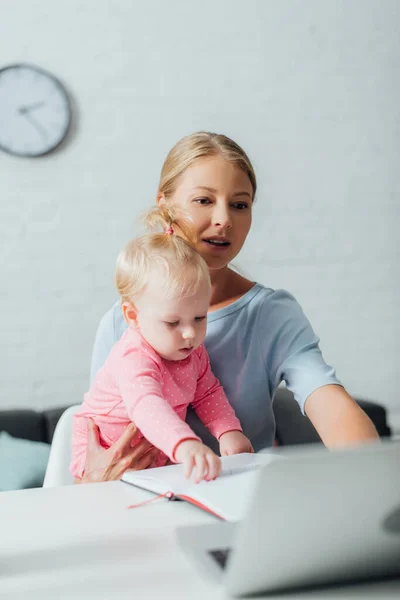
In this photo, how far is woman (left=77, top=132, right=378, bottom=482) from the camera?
1.45 m

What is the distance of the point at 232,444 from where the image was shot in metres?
1.28

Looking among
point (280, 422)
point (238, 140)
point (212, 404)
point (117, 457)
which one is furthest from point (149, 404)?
point (238, 140)

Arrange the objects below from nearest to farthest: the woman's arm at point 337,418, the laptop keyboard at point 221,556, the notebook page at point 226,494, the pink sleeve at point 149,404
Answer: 1. the laptop keyboard at point 221,556
2. the notebook page at point 226,494
3. the pink sleeve at point 149,404
4. the woman's arm at point 337,418

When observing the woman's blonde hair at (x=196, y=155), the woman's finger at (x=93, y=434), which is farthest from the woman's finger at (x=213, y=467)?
the woman's blonde hair at (x=196, y=155)

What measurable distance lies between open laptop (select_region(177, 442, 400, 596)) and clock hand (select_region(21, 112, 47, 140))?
2.84 meters

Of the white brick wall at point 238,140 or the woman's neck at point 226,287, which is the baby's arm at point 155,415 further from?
the white brick wall at point 238,140

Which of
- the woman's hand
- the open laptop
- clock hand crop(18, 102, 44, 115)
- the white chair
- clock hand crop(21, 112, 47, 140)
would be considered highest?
clock hand crop(18, 102, 44, 115)

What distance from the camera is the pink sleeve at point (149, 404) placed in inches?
42.0

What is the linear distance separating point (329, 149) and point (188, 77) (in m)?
0.78

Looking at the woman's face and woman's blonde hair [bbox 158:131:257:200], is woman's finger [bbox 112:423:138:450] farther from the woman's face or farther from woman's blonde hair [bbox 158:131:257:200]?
woman's blonde hair [bbox 158:131:257:200]

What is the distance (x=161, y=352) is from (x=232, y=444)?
0.68 ft

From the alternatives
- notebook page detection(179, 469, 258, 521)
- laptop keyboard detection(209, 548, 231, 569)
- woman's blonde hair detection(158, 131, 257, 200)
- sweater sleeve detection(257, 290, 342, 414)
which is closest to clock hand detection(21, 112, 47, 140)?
woman's blonde hair detection(158, 131, 257, 200)

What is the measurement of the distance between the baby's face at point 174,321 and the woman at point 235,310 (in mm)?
177

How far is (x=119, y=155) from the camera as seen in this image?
328cm
